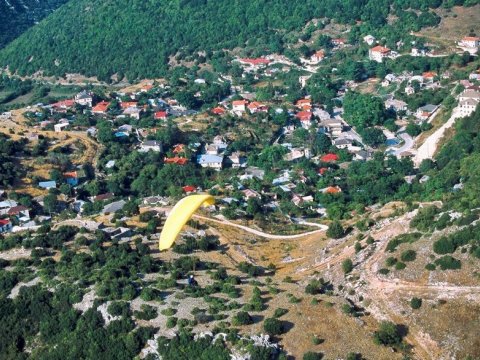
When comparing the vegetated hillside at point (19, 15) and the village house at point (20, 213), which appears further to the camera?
the vegetated hillside at point (19, 15)

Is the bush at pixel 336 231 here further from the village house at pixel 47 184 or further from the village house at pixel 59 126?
the village house at pixel 59 126

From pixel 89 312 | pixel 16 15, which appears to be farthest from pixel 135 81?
pixel 89 312

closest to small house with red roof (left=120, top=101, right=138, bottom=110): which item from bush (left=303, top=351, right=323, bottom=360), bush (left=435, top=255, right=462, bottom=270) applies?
bush (left=435, top=255, right=462, bottom=270)

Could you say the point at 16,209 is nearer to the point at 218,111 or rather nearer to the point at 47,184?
the point at 47,184

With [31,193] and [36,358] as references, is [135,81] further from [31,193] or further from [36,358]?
[36,358]

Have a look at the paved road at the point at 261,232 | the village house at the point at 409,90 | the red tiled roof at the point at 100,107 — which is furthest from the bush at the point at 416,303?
the red tiled roof at the point at 100,107
